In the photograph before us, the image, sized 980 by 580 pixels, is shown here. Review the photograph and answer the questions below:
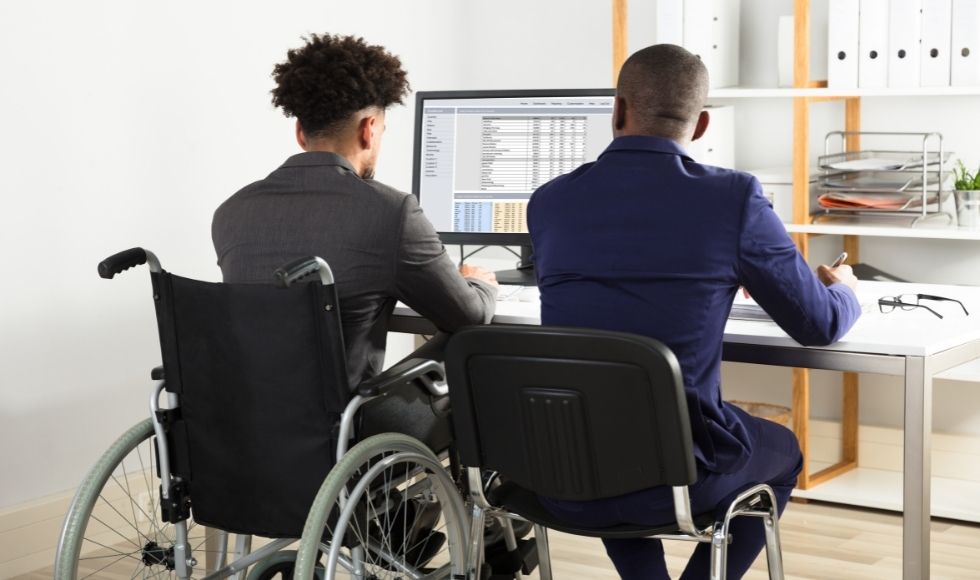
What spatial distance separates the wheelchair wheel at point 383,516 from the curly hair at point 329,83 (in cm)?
61

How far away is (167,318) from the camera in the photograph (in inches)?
82.0

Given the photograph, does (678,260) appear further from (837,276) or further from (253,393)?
(253,393)

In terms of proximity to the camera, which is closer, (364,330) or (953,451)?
(364,330)

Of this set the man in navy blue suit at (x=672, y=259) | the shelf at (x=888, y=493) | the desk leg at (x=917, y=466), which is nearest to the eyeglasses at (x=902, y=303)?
the desk leg at (x=917, y=466)

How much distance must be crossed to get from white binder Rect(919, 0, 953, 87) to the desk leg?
1.34 m

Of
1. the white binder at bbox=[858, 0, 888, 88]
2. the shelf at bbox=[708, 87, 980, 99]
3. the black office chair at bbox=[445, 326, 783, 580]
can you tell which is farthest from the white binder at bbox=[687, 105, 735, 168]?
the black office chair at bbox=[445, 326, 783, 580]

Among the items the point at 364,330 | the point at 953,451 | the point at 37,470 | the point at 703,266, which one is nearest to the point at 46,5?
the point at 37,470

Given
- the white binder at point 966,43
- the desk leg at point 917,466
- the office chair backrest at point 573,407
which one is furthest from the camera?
the white binder at point 966,43

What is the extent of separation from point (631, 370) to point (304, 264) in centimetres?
52

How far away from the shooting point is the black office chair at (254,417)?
1977 mm

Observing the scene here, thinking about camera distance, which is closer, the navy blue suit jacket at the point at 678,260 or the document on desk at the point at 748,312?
the navy blue suit jacket at the point at 678,260

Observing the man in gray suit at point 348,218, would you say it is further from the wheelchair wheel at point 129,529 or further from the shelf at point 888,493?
the shelf at point 888,493

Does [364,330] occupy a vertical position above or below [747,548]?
above

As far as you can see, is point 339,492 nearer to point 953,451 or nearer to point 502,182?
point 502,182
